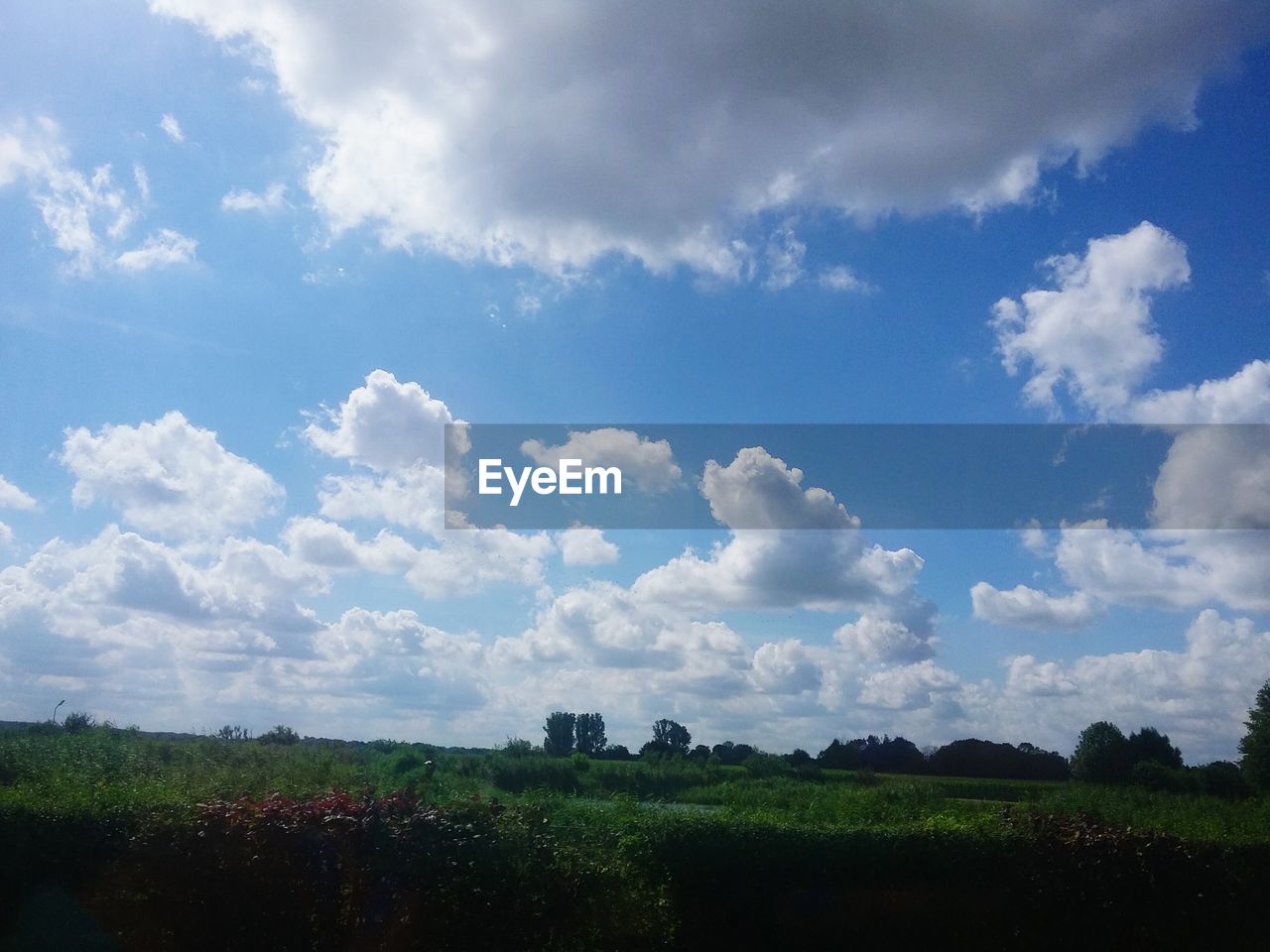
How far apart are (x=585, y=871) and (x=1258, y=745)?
20452 mm

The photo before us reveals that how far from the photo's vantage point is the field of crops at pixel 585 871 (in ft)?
26.2

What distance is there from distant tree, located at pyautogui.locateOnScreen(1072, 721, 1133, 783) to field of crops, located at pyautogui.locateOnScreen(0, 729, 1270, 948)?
6.41 m

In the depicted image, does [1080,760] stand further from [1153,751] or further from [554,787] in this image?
[554,787]

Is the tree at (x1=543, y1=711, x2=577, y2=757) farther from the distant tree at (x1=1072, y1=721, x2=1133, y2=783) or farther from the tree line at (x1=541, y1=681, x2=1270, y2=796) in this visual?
the distant tree at (x1=1072, y1=721, x2=1133, y2=783)

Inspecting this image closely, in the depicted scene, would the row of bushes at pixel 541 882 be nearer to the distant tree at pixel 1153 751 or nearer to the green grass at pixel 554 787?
the green grass at pixel 554 787

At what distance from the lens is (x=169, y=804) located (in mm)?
8367

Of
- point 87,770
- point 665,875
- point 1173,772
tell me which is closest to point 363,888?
point 665,875

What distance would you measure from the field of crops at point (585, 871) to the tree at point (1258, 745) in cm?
1142

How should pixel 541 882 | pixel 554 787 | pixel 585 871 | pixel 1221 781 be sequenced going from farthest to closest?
pixel 1221 781, pixel 554 787, pixel 585 871, pixel 541 882

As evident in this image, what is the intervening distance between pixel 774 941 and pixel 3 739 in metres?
21.9

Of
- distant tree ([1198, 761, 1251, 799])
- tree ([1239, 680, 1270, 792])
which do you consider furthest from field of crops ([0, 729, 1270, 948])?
tree ([1239, 680, 1270, 792])

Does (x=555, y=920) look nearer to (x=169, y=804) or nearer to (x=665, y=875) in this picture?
(x=665, y=875)

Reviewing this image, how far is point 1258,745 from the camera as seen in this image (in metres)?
22.0

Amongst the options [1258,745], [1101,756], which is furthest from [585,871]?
[1258,745]
